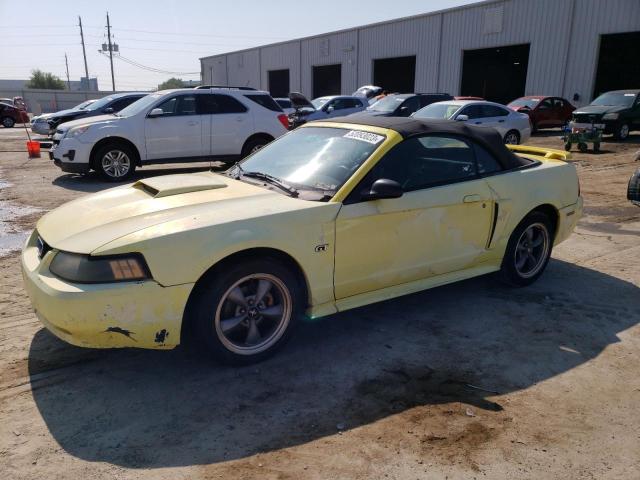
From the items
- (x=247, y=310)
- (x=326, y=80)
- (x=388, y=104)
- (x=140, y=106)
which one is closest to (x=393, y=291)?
(x=247, y=310)

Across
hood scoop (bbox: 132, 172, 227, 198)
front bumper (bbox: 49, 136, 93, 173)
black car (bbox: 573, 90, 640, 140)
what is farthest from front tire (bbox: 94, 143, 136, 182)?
black car (bbox: 573, 90, 640, 140)

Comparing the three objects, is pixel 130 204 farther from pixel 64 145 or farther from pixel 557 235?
pixel 64 145

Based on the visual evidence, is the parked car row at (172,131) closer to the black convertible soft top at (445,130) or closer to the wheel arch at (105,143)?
the wheel arch at (105,143)

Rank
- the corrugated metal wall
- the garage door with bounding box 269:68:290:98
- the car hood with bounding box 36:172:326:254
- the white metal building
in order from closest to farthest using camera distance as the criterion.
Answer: the car hood with bounding box 36:172:326:254 < the white metal building < the corrugated metal wall < the garage door with bounding box 269:68:290:98

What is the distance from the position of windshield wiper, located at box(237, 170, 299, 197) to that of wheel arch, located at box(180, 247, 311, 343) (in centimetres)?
50

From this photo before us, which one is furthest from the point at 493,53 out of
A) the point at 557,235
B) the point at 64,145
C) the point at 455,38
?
the point at 557,235

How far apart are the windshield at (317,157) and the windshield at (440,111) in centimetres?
1025

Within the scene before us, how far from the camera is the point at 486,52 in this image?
99.9 feet

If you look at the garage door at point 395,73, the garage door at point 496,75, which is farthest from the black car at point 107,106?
the garage door at point 496,75

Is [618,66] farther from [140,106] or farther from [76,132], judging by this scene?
[76,132]

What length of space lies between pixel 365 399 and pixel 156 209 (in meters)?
1.83

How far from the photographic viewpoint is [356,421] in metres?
3.03

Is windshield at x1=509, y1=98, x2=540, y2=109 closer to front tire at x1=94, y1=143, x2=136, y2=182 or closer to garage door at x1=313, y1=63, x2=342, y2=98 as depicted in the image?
front tire at x1=94, y1=143, x2=136, y2=182

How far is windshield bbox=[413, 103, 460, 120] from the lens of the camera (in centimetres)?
1425
